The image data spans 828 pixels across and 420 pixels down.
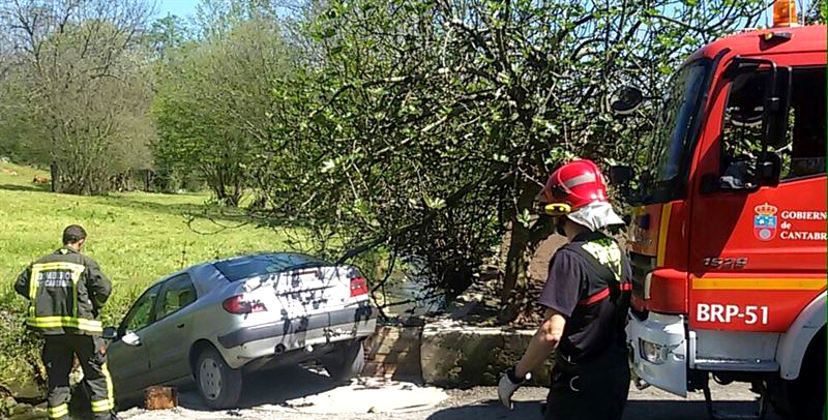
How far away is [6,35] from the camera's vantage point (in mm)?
40469

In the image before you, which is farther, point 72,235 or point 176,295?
point 176,295

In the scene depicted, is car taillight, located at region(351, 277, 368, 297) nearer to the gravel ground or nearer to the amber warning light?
the gravel ground

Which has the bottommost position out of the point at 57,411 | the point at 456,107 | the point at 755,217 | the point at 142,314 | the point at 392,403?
the point at 57,411

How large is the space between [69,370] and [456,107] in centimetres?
468

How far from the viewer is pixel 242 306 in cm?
747

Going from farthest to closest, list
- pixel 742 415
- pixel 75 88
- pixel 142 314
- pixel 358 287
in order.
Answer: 1. pixel 75 88
2. pixel 142 314
3. pixel 358 287
4. pixel 742 415

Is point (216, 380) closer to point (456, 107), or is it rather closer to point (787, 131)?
point (456, 107)

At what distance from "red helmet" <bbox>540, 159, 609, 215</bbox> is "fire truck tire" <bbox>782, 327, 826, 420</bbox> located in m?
2.46

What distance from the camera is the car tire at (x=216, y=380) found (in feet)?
24.9

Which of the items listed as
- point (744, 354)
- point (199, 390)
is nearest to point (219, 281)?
point (199, 390)

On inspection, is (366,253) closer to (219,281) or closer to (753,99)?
(219,281)

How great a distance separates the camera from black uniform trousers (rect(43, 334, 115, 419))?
7723 millimetres

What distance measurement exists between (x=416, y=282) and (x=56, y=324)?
4972 millimetres

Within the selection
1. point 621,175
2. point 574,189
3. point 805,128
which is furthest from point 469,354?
point 574,189
